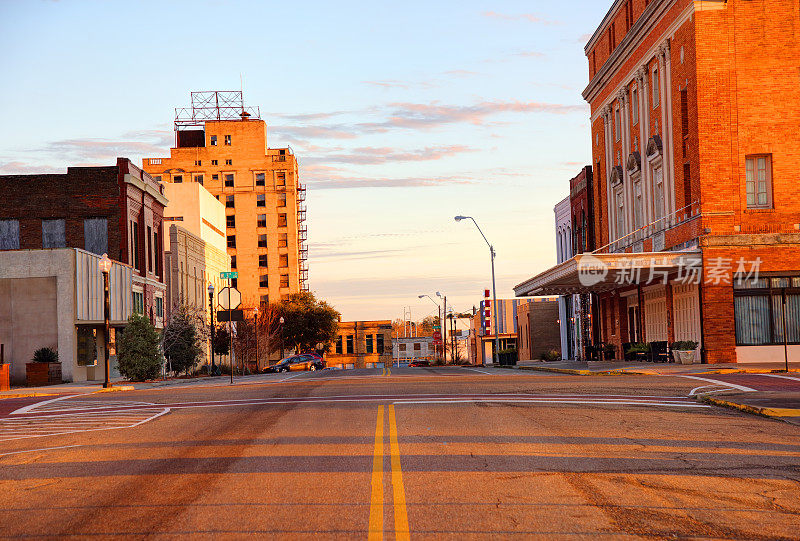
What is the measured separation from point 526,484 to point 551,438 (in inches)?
151

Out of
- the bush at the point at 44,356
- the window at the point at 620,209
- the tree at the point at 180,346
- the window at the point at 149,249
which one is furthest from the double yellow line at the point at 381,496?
the window at the point at 149,249

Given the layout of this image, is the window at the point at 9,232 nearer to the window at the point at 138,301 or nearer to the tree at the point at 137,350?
the window at the point at 138,301

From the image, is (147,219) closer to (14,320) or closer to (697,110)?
(14,320)

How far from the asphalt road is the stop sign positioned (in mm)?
80515

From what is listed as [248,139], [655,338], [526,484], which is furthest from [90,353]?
[248,139]

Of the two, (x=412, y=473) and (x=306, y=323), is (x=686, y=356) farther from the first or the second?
(x=306, y=323)

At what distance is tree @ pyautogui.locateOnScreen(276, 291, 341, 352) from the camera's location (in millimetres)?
108125

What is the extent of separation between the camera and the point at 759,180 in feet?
123

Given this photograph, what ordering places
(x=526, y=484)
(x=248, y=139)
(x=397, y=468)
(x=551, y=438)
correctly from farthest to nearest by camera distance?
(x=248, y=139) → (x=551, y=438) → (x=397, y=468) → (x=526, y=484)

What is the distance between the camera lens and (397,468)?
1063 cm

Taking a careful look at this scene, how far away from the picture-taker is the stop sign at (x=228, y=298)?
325ft

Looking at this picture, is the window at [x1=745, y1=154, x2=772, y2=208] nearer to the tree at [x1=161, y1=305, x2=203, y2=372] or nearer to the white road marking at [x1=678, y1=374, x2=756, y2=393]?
the white road marking at [x1=678, y1=374, x2=756, y2=393]

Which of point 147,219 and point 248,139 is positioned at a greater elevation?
point 248,139

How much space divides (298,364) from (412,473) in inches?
2805
